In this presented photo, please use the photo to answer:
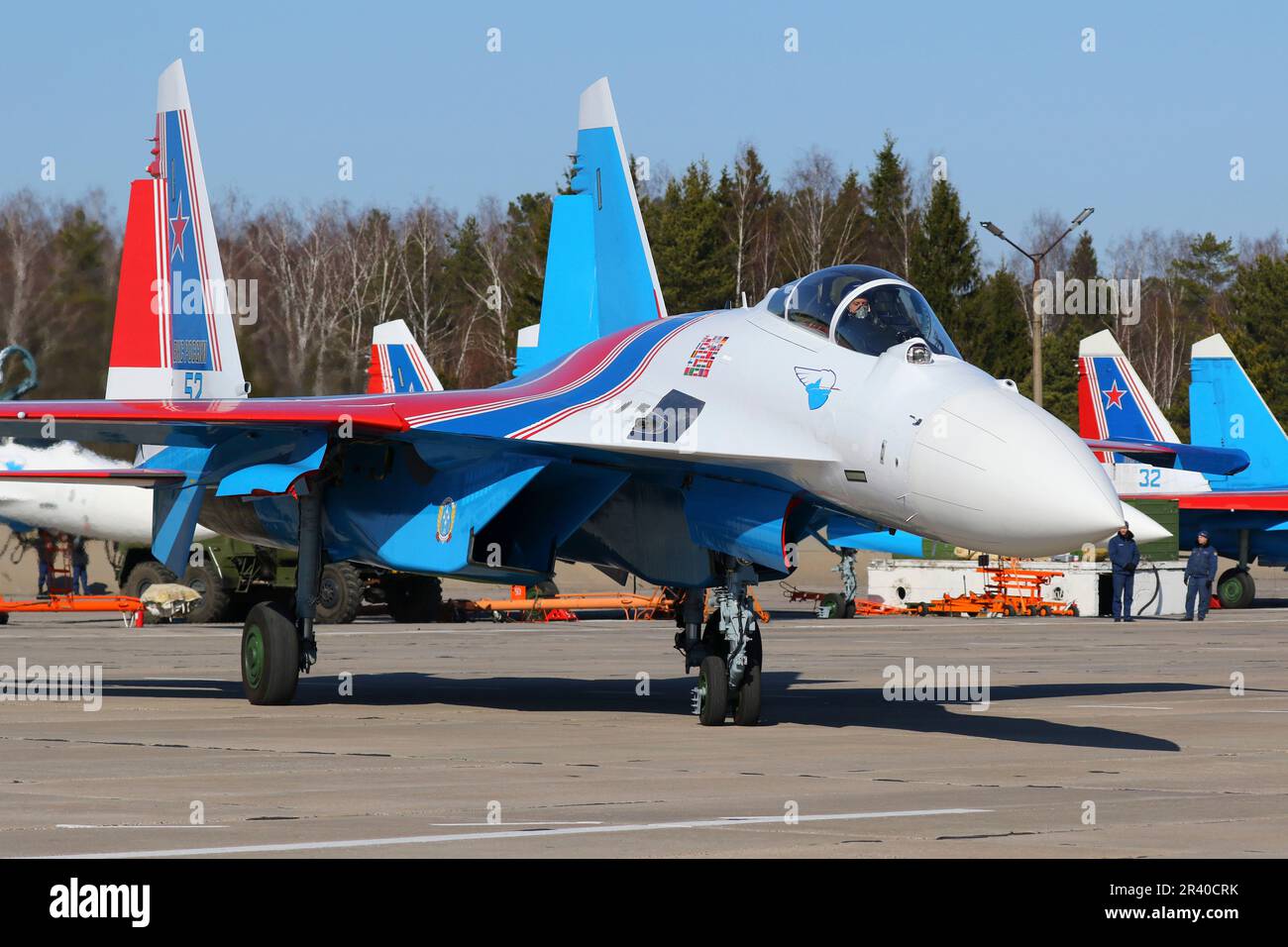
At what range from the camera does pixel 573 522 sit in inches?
530

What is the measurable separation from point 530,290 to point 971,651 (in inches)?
1406

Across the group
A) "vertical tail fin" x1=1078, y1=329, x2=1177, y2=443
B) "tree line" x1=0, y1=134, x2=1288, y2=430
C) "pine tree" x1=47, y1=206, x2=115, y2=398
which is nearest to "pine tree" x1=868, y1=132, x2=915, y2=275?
A: "tree line" x1=0, y1=134, x2=1288, y2=430

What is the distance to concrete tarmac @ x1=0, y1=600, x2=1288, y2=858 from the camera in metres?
7.71

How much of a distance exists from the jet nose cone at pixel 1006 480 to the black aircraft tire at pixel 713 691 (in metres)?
2.42

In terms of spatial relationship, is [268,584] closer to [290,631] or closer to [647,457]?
[290,631]

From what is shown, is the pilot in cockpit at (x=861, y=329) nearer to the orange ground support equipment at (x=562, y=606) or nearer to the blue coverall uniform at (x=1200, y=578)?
the orange ground support equipment at (x=562, y=606)

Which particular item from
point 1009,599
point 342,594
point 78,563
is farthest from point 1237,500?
point 78,563

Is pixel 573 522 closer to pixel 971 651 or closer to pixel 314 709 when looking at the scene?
pixel 314 709

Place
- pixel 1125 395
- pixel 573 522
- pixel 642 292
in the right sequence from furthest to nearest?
pixel 1125 395 < pixel 642 292 < pixel 573 522

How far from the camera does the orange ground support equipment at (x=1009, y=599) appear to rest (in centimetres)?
3422

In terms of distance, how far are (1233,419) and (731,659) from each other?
87.9ft

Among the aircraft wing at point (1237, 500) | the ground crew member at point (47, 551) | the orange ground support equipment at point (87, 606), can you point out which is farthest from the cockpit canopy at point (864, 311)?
the ground crew member at point (47, 551)

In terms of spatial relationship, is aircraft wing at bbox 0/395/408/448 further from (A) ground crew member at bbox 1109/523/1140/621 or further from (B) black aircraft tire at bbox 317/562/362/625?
(A) ground crew member at bbox 1109/523/1140/621
